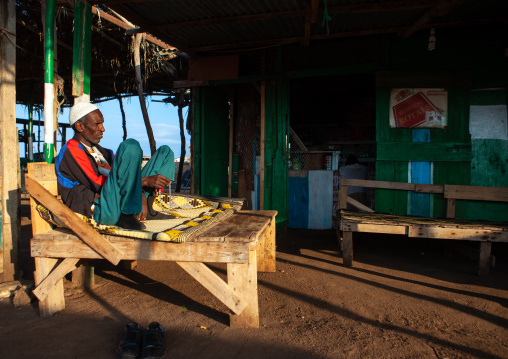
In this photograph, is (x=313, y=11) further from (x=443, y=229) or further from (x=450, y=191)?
(x=450, y=191)

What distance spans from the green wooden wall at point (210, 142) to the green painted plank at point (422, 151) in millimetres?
3096

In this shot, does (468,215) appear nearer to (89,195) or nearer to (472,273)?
(472,273)

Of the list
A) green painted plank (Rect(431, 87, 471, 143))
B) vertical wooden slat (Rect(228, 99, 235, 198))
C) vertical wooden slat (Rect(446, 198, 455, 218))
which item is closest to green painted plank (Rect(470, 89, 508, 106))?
green painted plank (Rect(431, 87, 471, 143))

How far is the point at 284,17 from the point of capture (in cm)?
473

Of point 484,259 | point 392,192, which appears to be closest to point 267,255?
point 484,259

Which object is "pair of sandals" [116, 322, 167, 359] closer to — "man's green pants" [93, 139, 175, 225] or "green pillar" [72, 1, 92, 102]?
"man's green pants" [93, 139, 175, 225]

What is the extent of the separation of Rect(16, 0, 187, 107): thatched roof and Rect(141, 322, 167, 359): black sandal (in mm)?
5766

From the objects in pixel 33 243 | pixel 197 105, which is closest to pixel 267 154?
pixel 197 105

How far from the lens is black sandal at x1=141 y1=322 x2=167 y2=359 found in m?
2.10

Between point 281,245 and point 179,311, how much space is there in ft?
8.49

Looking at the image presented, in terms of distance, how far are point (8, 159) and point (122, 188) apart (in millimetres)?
1519

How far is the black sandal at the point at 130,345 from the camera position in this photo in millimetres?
2123

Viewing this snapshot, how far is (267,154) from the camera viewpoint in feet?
20.3

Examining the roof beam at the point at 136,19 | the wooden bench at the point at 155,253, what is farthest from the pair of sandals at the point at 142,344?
the roof beam at the point at 136,19
